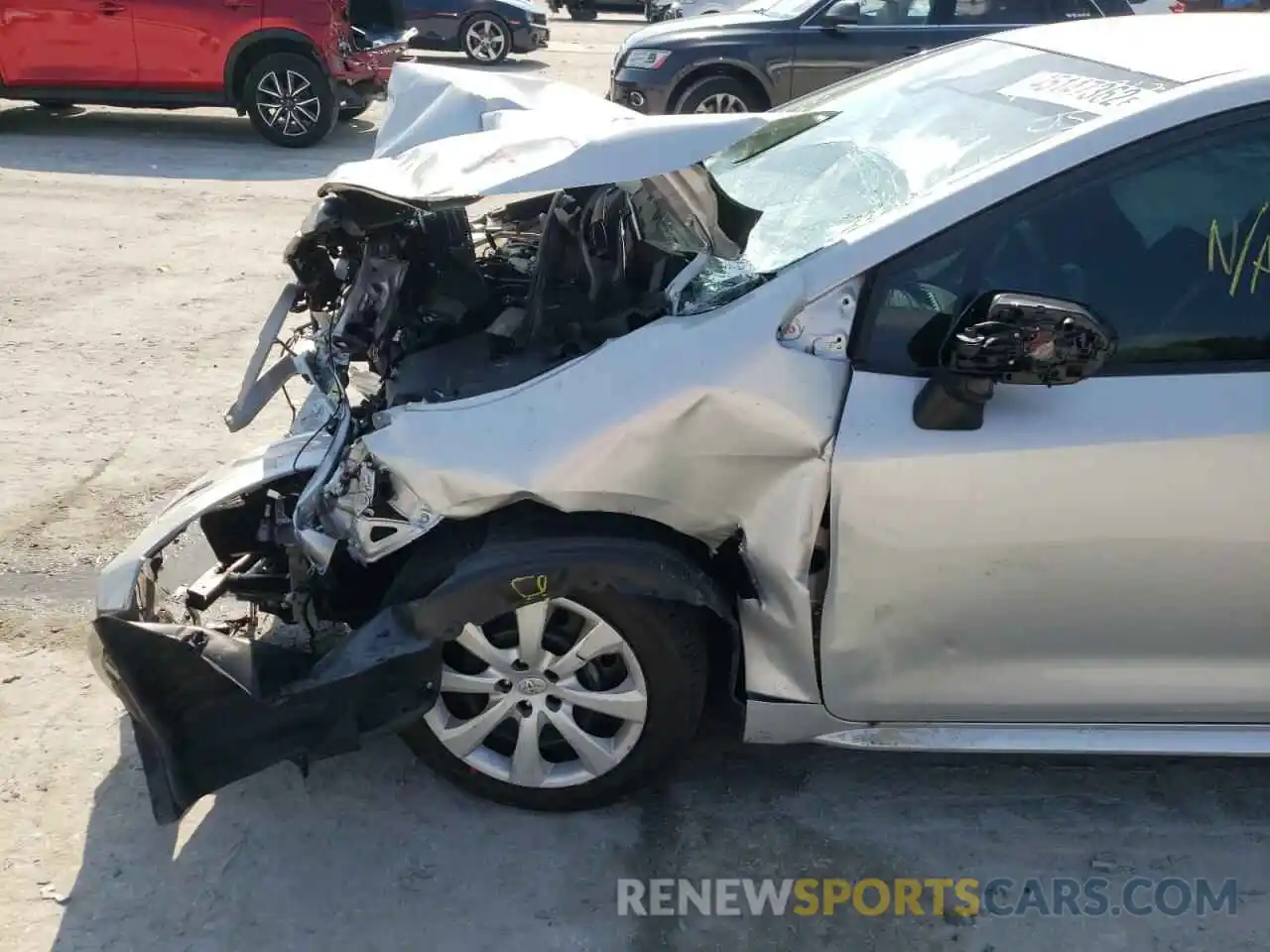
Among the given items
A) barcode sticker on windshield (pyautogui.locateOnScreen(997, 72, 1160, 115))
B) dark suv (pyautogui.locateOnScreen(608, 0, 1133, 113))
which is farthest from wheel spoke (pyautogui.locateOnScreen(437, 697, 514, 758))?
dark suv (pyautogui.locateOnScreen(608, 0, 1133, 113))

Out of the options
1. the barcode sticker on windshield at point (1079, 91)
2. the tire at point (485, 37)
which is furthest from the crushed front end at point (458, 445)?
the tire at point (485, 37)

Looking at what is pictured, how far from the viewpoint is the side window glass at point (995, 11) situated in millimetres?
8609

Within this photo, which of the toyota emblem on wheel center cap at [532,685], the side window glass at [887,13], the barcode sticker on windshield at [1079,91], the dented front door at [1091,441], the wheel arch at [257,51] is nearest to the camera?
the dented front door at [1091,441]

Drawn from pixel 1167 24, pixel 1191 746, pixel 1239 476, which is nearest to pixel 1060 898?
pixel 1191 746

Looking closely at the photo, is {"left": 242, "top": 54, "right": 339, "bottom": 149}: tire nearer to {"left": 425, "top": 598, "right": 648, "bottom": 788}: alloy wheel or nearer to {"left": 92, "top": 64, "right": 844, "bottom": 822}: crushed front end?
{"left": 92, "top": 64, "right": 844, "bottom": 822}: crushed front end

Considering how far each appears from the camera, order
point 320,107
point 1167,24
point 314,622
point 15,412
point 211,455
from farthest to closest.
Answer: point 320,107
point 15,412
point 211,455
point 1167,24
point 314,622

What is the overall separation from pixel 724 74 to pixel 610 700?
25.2 ft

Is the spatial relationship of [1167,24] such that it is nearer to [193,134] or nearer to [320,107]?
[320,107]

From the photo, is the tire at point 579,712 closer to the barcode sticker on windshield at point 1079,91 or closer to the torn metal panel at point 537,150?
the torn metal panel at point 537,150

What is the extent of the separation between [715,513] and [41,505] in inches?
114

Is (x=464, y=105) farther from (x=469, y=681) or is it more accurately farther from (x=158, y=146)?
(x=158, y=146)

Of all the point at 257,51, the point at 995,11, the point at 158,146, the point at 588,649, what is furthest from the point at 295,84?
the point at 588,649

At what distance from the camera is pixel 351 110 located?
10.7 metres

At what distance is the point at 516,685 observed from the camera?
258cm
